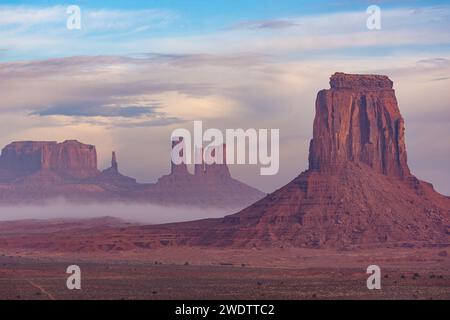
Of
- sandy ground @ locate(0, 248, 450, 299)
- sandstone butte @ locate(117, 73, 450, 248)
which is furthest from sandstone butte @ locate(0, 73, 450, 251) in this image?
sandy ground @ locate(0, 248, 450, 299)

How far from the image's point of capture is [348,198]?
181250 mm

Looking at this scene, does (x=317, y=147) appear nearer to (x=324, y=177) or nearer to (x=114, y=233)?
(x=324, y=177)

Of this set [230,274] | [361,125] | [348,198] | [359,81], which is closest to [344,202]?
[348,198]

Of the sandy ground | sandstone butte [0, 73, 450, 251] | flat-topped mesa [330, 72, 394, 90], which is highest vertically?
flat-topped mesa [330, 72, 394, 90]

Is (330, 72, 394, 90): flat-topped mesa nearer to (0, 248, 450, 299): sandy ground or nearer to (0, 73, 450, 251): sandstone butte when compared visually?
(0, 73, 450, 251): sandstone butte

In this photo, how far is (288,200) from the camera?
606ft

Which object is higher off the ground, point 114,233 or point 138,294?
point 114,233

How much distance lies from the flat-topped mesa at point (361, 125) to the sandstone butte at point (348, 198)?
15cm

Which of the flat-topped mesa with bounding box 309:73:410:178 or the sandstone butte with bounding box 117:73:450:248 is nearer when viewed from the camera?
the sandstone butte with bounding box 117:73:450:248

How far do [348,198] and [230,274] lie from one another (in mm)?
53351

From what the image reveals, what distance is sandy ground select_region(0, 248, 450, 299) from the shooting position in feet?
327

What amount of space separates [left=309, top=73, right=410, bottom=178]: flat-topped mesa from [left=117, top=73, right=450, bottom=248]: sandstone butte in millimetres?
152
